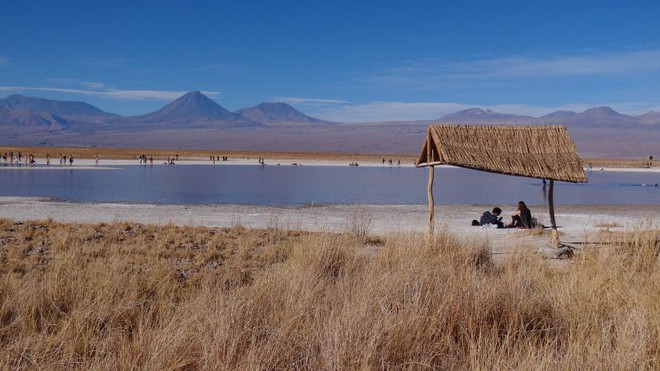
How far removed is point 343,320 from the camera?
15.9 ft

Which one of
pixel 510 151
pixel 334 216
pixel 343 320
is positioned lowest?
pixel 334 216

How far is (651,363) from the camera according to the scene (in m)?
4.78

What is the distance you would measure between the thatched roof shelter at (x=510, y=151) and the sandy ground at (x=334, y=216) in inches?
76.7

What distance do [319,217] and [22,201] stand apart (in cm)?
1169

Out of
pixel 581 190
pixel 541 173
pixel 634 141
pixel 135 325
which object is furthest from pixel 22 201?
pixel 634 141

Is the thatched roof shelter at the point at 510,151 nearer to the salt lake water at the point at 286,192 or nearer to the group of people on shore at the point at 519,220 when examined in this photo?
the group of people on shore at the point at 519,220

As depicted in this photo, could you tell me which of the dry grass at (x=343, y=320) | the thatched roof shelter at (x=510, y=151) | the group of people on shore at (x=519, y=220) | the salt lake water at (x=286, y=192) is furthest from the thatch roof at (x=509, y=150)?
the salt lake water at (x=286, y=192)

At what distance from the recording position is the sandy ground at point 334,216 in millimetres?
17266

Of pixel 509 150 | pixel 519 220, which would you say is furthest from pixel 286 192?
pixel 509 150

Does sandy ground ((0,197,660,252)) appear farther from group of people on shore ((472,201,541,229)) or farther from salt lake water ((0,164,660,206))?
salt lake water ((0,164,660,206))

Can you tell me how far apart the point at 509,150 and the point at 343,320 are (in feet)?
30.5

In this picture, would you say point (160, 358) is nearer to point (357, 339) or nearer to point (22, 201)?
point (357, 339)

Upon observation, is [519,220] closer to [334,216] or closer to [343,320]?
[334,216]

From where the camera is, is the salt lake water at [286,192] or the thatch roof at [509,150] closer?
the thatch roof at [509,150]
